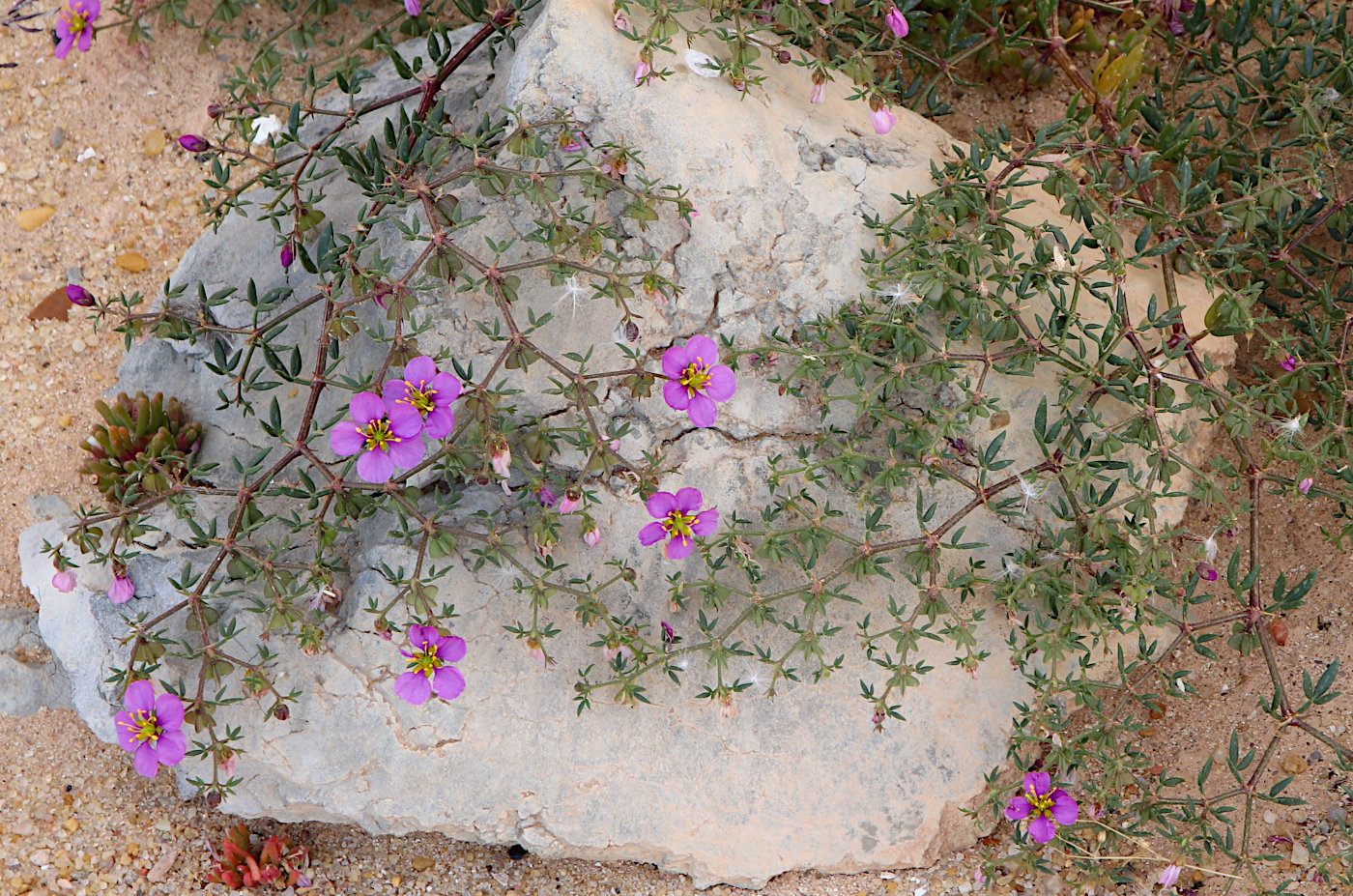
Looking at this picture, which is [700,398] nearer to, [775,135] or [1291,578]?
[775,135]

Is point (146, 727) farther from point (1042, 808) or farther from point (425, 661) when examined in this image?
point (1042, 808)

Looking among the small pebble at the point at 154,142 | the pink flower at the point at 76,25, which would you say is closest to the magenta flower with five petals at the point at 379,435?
the pink flower at the point at 76,25

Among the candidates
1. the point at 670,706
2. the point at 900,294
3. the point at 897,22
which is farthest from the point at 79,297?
the point at 897,22

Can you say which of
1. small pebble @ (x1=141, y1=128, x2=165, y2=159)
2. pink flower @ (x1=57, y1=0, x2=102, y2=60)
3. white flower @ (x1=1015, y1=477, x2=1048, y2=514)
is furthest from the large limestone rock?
small pebble @ (x1=141, y1=128, x2=165, y2=159)

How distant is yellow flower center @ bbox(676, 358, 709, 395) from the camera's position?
2822 millimetres

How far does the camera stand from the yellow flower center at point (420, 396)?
2.73m

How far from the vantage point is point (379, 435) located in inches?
107

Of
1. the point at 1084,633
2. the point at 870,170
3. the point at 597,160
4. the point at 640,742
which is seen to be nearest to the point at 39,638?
the point at 640,742

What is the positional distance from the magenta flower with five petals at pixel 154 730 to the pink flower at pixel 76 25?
2.44 meters

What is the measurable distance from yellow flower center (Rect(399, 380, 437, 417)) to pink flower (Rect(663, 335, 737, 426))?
600 mm

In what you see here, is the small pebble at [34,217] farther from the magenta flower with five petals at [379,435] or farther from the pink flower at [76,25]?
the magenta flower with five petals at [379,435]

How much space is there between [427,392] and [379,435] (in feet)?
0.53

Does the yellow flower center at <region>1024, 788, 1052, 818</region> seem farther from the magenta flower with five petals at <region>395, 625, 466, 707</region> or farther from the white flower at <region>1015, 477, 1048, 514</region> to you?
the magenta flower with five petals at <region>395, 625, 466, 707</region>

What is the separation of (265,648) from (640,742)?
1.08 metres
